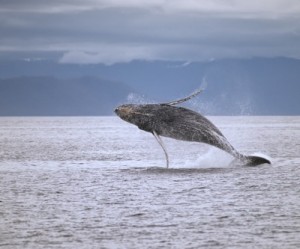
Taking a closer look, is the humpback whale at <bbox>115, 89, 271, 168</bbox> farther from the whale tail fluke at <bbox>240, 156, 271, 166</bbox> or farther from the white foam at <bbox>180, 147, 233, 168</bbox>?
the white foam at <bbox>180, 147, 233, 168</bbox>

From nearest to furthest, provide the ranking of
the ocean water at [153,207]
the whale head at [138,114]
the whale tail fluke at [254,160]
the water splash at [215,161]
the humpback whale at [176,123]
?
the ocean water at [153,207]
the humpback whale at [176,123]
the whale head at [138,114]
the whale tail fluke at [254,160]
the water splash at [215,161]

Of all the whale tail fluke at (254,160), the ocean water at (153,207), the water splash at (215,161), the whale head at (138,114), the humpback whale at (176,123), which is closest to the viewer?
the ocean water at (153,207)

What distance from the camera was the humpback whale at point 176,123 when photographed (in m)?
28.5

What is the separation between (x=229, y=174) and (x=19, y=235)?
12659 millimetres

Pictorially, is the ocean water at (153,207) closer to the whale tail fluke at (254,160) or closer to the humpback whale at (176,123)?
the whale tail fluke at (254,160)

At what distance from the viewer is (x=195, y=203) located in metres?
21.3

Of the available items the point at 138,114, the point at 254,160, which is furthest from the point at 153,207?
the point at 254,160

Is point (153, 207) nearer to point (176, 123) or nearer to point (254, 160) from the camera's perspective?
point (176, 123)

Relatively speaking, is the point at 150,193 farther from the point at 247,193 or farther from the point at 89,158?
the point at 89,158

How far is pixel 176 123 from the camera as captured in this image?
95.1ft

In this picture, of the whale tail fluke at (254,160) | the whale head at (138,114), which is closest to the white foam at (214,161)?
the whale tail fluke at (254,160)

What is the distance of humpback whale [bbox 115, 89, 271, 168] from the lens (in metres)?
28.5

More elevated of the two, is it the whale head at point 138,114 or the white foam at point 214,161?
the whale head at point 138,114

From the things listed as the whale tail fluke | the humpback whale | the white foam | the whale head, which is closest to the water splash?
the white foam
